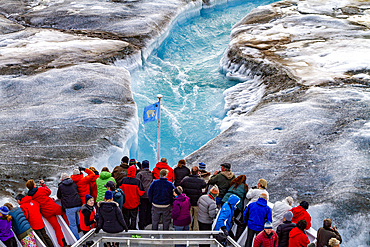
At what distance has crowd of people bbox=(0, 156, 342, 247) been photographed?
6660mm

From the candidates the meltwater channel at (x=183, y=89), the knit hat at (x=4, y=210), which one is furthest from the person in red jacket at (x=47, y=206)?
the meltwater channel at (x=183, y=89)

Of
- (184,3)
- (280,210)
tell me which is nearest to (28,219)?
(280,210)

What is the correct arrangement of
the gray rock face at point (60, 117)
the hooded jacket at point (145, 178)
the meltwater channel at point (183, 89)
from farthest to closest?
1. the meltwater channel at point (183, 89)
2. the gray rock face at point (60, 117)
3. the hooded jacket at point (145, 178)

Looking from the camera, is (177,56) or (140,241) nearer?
(140,241)

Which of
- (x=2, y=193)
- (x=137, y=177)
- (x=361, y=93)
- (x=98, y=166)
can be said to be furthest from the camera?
(x=361, y=93)

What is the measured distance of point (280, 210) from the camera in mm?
7285

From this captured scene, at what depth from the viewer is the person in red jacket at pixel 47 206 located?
24.4ft

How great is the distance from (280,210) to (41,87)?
47.7 feet

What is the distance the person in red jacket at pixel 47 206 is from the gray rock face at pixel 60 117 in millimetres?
4033

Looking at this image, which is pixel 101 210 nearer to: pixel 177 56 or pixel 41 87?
pixel 41 87

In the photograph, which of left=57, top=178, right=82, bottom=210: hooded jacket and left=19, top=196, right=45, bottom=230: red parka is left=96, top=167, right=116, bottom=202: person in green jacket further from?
left=19, top=196, right=45, bottom=230: red parka

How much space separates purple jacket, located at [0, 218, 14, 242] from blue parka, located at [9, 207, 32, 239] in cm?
19

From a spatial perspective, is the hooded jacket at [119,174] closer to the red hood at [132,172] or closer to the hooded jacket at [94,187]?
the hooded jacket at [94,187]

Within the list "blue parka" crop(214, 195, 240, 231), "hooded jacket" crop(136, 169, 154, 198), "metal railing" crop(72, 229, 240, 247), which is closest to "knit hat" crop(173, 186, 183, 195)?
"metal railing" crop(72, 229, 240, 247)
